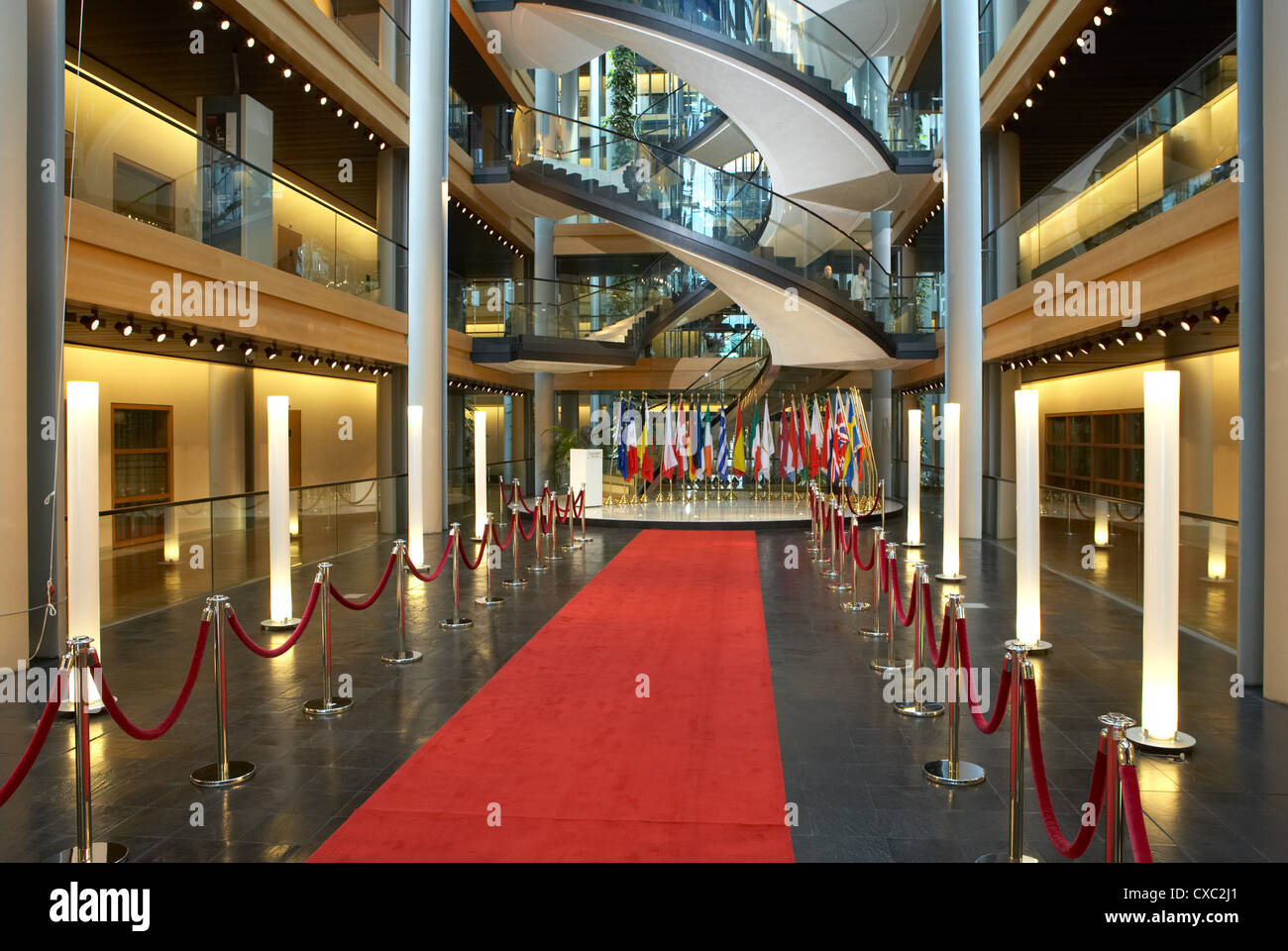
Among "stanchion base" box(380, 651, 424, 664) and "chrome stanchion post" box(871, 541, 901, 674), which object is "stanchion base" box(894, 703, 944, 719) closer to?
"chrome stanchion post" box(871, 541, 901, 674)

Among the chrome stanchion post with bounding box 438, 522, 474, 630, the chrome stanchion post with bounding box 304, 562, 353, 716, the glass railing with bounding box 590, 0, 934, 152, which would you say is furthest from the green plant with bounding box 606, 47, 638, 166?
the chrome stanchion post with bounding box 304, 562, 353, 716

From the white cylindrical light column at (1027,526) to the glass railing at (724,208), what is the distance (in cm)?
942

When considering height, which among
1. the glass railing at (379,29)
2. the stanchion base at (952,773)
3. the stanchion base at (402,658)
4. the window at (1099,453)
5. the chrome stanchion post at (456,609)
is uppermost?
the glass railing at (379,29)

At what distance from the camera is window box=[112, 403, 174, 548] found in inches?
574

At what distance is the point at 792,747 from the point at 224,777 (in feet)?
10.7

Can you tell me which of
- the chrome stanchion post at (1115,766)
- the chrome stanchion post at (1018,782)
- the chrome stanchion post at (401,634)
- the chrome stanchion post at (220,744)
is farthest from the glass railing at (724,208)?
the chrome stanchion post at (1115,766)

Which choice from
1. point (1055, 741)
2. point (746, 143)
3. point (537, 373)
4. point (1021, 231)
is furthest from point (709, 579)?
point (746, 143)

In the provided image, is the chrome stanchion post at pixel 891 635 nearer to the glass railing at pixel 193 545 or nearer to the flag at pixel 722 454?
the glass railing at pixel 193 545

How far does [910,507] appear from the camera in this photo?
587 inches

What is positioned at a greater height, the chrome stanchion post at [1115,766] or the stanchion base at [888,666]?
the chrome stanchion post at [1115,766]

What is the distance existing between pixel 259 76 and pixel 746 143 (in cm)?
1378

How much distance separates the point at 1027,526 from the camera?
27.1 feet

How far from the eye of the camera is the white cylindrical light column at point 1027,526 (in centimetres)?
805
